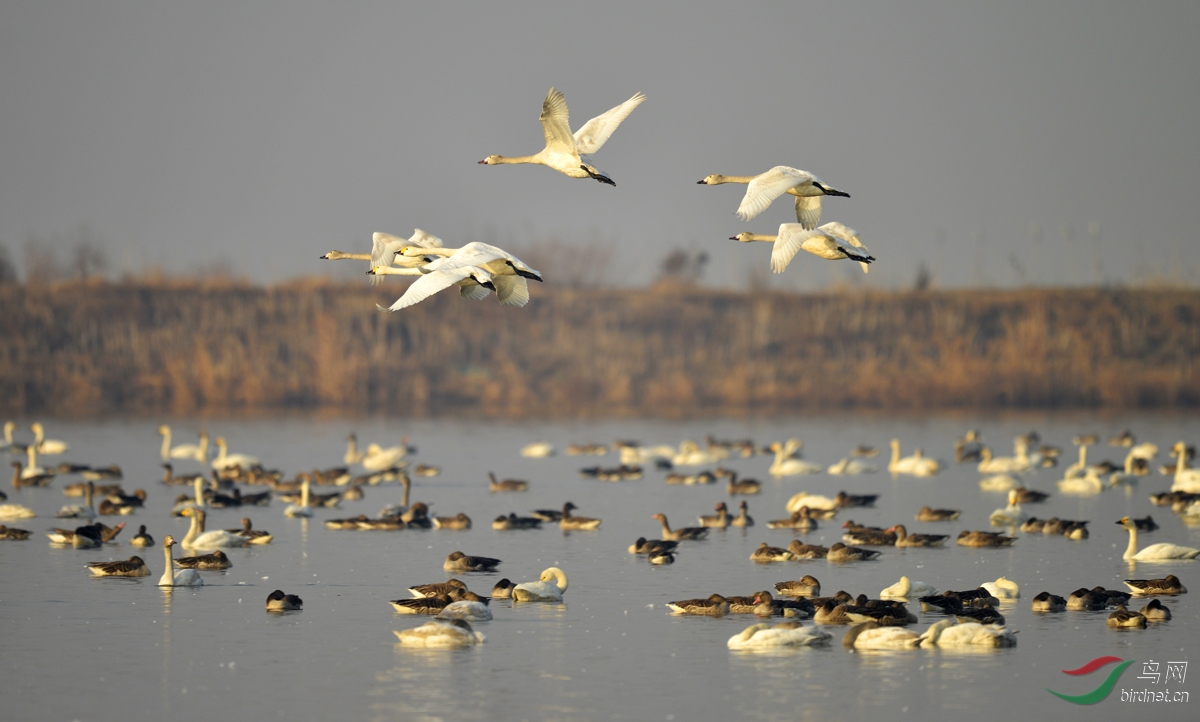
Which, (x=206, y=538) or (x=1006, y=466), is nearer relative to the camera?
(x=206, y=538)

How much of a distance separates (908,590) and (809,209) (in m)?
3.90

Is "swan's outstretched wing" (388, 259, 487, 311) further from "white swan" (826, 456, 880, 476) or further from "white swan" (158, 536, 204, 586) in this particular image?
"white swan" (826, 456, 880, 476)

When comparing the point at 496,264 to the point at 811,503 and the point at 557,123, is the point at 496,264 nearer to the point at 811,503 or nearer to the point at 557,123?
the point at 557,123

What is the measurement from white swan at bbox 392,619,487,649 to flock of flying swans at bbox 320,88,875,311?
271 cm

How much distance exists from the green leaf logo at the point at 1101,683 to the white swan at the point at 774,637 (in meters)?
2.04

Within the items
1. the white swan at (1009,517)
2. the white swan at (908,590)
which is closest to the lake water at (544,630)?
the white swan at (1009,517)

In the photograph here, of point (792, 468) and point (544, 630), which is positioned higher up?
point (792, 468)

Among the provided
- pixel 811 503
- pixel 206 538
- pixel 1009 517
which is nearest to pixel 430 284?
pixel 206 538

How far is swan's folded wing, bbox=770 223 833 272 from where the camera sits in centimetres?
1366

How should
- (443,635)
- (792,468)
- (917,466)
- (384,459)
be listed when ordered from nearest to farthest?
(443,635), (917,466), (792,468), (384,459)

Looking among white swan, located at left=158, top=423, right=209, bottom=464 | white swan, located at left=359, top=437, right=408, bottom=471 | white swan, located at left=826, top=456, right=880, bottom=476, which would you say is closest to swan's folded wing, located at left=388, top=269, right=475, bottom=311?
white swan, located at left=359, top=437, right=408, bottom=471

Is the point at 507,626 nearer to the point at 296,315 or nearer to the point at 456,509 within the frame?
the point at 456,509

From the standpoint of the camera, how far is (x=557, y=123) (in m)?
14.2

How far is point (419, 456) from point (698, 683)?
22675 mm
